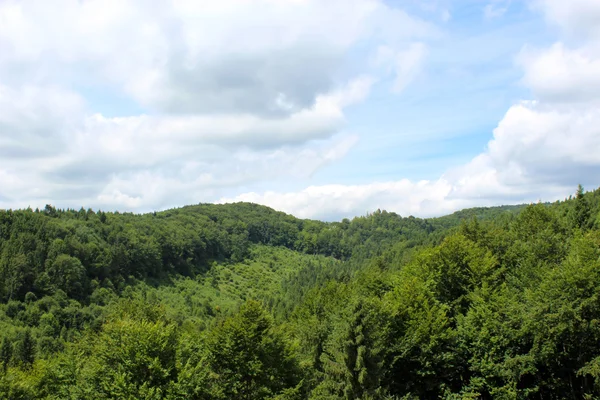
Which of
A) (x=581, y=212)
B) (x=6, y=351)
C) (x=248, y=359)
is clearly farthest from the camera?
(x=6, y=351)

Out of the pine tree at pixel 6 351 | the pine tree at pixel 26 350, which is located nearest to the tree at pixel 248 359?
the pine tree at pixel 26 350

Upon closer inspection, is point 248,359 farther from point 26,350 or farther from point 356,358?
point 26,350

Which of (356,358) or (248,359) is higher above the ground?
(356,358)

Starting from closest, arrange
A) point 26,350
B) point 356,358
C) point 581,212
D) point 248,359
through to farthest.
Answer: point 356,358, point 248,359, point 581,212, point 26,350

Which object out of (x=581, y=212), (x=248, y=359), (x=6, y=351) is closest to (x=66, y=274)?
(x=6, y=351)

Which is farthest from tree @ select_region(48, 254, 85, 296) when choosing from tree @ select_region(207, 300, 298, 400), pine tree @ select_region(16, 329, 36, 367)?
tree @ select_region(207, 300, 298, 400)

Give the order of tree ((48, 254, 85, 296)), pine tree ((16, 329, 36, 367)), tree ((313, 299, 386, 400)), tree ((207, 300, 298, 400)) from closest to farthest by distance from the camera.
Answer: tree ((313, 299, 386, 400)), tree ((207, 300, 298, 400)), pine tree ((16, 329, 36, 367)), tree ((48, 254, 85, 296))

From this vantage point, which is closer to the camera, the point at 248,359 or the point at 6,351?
the point at 248,359

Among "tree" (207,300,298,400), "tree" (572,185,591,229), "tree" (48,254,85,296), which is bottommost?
"tree" (207,300,298,400)

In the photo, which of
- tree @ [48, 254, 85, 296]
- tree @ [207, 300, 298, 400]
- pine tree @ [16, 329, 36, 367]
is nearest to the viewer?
tree @ [207, 300, 298, 400]

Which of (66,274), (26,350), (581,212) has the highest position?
(581,212)

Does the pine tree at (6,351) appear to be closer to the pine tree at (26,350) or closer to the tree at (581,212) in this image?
the pine tree at (26,350)

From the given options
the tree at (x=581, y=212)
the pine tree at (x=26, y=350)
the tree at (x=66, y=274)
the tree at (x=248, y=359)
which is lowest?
the pine tree at (x=26, y=350)

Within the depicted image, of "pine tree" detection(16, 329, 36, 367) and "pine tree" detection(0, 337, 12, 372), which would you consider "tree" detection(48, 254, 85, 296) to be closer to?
"pine tree" detection(16, 329, 36, 367)
